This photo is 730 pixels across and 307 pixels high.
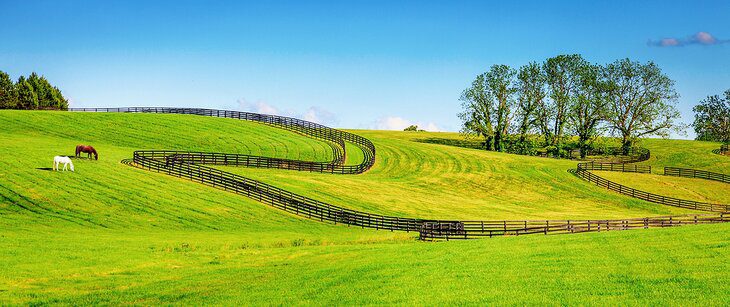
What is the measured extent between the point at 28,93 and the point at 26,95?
53cm

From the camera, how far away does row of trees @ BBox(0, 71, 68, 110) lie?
400ft

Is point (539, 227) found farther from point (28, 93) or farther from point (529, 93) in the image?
point (28, 93)

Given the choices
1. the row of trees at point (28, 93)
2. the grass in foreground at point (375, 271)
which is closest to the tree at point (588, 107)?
the grass in foreground at point (375, 271)

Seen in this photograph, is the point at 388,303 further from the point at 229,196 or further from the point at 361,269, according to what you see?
the point at 229,196

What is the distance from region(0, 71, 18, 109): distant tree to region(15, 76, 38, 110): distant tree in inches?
41.1

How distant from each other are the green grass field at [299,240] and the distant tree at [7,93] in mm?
45361

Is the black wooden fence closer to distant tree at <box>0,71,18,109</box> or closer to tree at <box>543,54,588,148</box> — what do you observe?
tree at <box>543,54,588,148</box>

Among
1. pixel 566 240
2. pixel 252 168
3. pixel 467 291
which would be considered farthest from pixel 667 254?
pixel 252 168

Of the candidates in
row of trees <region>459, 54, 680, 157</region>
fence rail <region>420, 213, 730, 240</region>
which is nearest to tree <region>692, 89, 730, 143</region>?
row of trees <region>459, 54, 680, 157</region>

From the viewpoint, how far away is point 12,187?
4284 centimetres

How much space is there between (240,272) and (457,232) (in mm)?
15815

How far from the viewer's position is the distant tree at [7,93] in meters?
120

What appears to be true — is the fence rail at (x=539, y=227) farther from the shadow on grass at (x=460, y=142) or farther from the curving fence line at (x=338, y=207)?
the shadow on grass at (x=460, y=142)

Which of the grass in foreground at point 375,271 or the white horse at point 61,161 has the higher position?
the white horse at point 61,161
